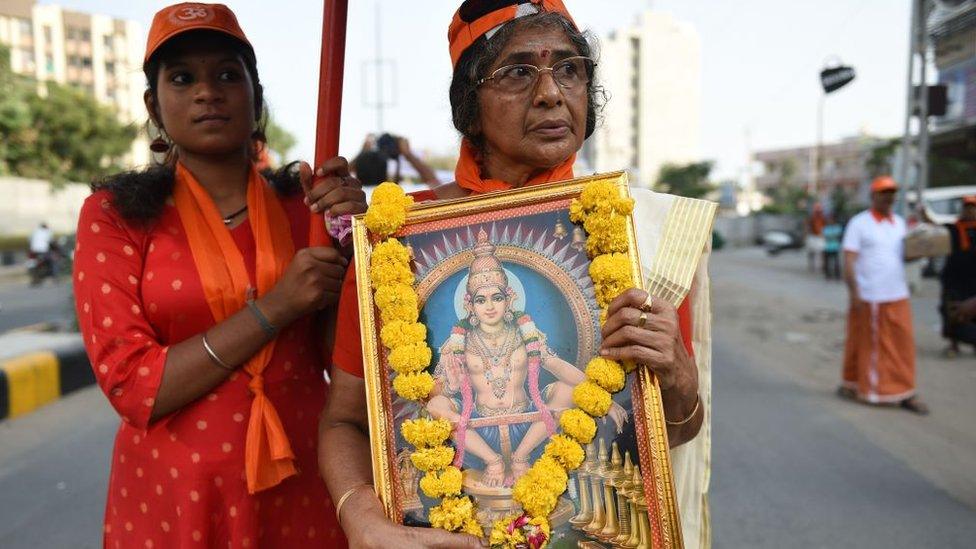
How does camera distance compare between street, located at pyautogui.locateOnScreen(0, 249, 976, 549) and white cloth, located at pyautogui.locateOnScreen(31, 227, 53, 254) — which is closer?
street, located at pyautogui.locateOnScreen(0, 249, 976, 549)

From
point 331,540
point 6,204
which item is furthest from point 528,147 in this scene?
point 6,204

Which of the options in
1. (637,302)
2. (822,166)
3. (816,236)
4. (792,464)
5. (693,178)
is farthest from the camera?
(822,166)

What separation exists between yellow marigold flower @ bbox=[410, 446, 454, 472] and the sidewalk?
4.06 metres

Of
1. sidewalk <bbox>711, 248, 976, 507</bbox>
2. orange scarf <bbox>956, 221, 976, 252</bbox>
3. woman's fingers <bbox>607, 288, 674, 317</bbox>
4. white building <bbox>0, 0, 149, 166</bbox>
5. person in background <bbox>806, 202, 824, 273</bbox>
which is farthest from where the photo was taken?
white building <bbox>0, 0, 149, 166</bbox>

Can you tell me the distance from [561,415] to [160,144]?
1291mm

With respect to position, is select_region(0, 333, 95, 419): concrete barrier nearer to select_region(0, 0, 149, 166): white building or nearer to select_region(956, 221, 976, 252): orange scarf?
select_region(956, 221, 976, 252): orange scarf

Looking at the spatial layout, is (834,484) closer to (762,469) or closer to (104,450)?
(762,469)

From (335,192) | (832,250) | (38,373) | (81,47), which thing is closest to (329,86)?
(335,192)

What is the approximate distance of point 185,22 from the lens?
5.44 ft

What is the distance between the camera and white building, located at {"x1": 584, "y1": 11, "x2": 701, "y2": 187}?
8831 centimetres

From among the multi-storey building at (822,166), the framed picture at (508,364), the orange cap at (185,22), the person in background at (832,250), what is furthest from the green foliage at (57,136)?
the multi-storey building at (822,166)

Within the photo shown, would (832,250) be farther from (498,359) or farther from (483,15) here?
(498,359)

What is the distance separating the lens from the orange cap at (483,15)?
146 centimetres

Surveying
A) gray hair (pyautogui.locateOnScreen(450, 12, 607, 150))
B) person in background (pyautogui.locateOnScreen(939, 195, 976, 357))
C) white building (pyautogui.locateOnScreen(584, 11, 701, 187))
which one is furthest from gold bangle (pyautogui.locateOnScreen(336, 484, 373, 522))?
white building (pyautogui.locateOnScreen(584, 11, 701, 187))
